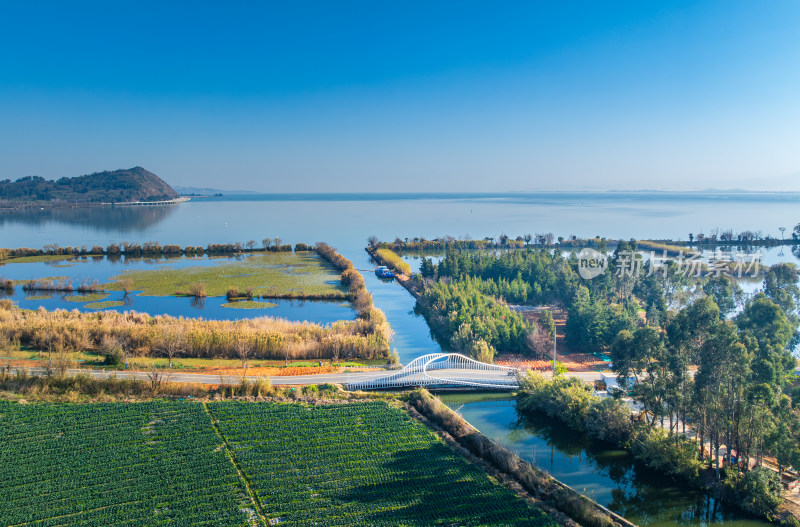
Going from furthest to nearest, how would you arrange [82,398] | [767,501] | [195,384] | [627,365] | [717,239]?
1. [717,239]
2. [195,384]
3. [82,398]
4. [627,365]
5. [767,501]

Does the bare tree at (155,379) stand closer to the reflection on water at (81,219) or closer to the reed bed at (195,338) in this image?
the reed bed at (195,338)

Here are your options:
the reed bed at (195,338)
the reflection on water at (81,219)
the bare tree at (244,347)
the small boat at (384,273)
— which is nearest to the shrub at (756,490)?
the reed bed at (195,338)

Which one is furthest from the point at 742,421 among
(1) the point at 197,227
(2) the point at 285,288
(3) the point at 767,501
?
(1) the point at 197,227

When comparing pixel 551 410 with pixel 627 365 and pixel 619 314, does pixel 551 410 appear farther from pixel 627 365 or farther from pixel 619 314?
pixel 619 314

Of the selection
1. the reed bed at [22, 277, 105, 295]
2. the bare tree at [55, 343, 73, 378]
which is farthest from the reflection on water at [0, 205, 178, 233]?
the bare tree at [55, 343, 73, 378]

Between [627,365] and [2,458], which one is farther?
[627,365]

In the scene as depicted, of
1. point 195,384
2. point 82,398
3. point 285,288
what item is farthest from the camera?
point 285,288

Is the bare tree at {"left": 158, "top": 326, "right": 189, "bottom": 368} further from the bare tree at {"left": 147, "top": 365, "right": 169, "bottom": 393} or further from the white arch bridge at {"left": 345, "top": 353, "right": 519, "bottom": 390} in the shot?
the white arch bridge at {"left": 345, "top": 353, "right": 519, "bottom": 390}
